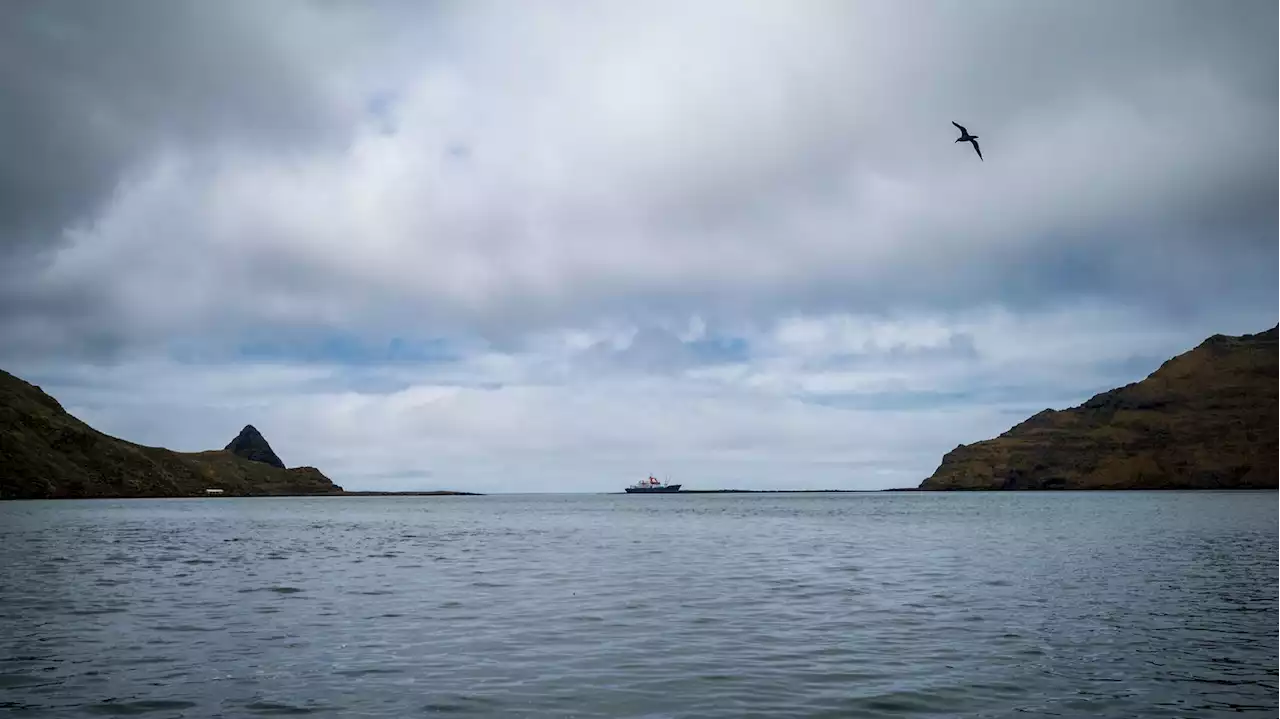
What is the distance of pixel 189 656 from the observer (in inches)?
957

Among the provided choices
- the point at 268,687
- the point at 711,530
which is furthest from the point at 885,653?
the point at 711,530

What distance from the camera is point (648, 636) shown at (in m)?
27.3

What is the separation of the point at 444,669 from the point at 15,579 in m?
35.3

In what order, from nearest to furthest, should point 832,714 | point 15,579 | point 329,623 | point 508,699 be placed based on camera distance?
point 832,714
point 508,699
point 329,623
point 15,579

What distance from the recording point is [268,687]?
67.2 feet

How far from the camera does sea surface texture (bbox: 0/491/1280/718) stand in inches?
750

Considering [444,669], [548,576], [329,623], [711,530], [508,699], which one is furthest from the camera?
[711,530]

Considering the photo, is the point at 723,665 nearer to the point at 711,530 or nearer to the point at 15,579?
the point at 15,579

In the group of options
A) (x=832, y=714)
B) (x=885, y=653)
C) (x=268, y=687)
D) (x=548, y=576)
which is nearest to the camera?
(x=832, y=714)

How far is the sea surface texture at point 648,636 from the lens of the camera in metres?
19.1

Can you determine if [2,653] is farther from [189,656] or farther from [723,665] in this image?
[723,665]

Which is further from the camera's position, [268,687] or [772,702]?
[268,687]

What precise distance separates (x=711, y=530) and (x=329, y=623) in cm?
7222

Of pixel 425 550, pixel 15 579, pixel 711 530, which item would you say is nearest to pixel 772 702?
pixel 15 579
